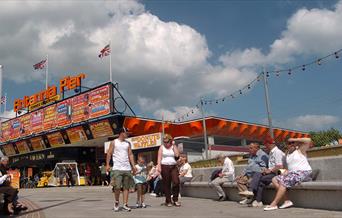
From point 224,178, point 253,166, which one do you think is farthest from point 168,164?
A: point 224,178

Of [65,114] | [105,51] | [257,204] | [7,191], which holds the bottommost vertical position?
[257,204]

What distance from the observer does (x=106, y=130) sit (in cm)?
3394

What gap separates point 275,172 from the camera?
874 centimetres

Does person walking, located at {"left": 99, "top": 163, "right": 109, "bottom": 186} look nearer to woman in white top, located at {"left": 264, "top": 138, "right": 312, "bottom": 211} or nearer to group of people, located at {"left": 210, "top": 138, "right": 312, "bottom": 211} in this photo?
group of people, located at {"left": 210, "top": 138, "right": 312, "bottom": 211}

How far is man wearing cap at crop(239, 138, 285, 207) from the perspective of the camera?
8680 millimetres

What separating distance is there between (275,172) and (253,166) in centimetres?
66

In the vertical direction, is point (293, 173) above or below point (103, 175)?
below

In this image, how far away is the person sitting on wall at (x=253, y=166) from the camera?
9.19 metres

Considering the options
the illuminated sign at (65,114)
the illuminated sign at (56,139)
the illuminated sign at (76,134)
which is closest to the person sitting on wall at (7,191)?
the illuminated sign at (65,114)

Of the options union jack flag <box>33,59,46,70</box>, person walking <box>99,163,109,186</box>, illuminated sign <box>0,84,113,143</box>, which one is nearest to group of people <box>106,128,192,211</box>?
person walking <box>99,163,109,186</box>

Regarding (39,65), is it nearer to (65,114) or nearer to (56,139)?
(56,139)

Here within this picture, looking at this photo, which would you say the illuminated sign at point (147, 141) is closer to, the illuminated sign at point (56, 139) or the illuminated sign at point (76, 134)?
the illuminated sign at point (76, 134)

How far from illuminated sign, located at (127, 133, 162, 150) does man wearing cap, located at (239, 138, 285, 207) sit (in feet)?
70.8

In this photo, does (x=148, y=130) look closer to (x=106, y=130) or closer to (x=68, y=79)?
(x=106, y=130)
